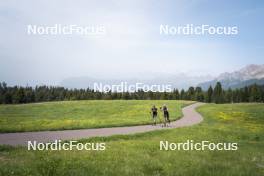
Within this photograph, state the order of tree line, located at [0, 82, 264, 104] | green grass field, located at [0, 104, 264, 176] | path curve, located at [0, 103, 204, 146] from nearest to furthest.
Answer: green grass field, located at [0, 104, 264, 176] < path curve, located at [0, 103, 204, 146] < tree line, located at [0, 82, 264, 104]

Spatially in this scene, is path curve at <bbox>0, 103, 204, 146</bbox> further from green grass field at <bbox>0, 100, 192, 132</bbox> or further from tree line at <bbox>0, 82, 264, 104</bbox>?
tree line at <bbox>0, 82, 264, 104</bbox>

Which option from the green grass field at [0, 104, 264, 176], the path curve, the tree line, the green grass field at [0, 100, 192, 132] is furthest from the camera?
the tree line

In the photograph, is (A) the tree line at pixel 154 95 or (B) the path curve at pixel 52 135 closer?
(B) the path curve at pixel 52 135

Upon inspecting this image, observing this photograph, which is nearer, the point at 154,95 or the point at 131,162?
the point at 131,162

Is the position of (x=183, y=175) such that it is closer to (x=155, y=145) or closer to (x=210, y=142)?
(x=155, y=145)

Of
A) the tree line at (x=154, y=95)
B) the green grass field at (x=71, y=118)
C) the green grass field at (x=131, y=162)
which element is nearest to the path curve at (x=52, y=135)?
the green grass field at (x=71, y=118)

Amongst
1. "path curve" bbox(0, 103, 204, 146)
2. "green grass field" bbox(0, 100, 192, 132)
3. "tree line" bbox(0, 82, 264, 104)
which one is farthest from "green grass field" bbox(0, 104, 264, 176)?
"tree line" bbox(0, 82, 264, 104)

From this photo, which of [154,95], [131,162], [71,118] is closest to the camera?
[131,162]

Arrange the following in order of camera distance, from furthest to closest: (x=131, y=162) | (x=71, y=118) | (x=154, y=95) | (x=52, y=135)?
1. (x=154, y=95)
2. (x=71, y=118)
3. (x=52, y=135)
4. (x=131, y=162)

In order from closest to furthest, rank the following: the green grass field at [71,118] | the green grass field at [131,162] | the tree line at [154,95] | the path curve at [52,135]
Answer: the green grass field at [131,162] < the path curve at [52,135] < the green grass field at [71,118] < the tree line at [154,95]

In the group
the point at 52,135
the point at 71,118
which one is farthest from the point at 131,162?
the point at 71,118

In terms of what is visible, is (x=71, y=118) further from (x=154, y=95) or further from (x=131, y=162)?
Answer: (x=154, y=95)

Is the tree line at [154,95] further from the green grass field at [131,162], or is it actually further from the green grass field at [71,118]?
the green grass field at [131,162]

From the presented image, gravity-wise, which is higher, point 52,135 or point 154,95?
point 154,95
